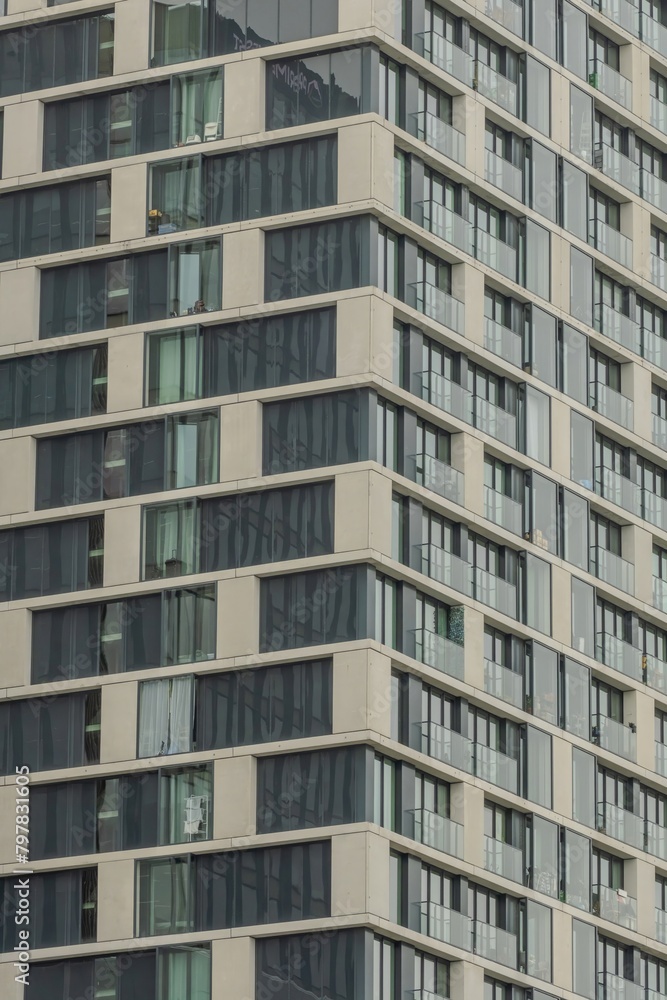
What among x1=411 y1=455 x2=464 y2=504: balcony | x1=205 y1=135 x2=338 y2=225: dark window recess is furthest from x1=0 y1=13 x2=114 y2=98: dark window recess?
x1=411 y1=455 x2=464 y2=504: balcony

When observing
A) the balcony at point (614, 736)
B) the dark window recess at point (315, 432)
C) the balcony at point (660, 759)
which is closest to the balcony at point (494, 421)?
the dark window recess at point (315, 432)

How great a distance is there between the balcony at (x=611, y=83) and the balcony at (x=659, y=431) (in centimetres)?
1091

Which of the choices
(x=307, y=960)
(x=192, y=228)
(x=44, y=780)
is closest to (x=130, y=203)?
(x=192, y=228)

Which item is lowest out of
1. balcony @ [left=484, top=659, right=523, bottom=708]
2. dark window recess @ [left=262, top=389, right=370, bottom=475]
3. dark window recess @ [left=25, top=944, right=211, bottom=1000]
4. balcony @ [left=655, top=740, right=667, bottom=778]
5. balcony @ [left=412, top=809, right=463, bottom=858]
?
dark window recess @ [left=25, top=944, right=211, bottom=1000]

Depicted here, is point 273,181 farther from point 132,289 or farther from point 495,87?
point 495,87

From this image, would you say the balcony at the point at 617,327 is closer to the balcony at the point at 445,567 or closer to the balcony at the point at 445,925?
the balcony at the point at 445,567

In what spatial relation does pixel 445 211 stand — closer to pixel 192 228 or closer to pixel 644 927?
pixel 192 228

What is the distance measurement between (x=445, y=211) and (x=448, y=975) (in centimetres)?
2403

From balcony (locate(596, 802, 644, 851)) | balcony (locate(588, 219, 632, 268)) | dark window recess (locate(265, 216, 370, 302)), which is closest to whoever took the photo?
dark window recess (locate(265, 216, 370, 302))

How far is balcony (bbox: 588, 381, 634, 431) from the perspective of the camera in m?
113

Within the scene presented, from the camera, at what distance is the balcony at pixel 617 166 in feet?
379

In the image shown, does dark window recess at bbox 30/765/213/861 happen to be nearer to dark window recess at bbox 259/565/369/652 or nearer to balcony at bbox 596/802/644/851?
dark window recess at bbox 259/565/369/652

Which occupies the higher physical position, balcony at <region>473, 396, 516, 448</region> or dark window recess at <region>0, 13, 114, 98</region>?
dark window recess at <region>0, 13, 114, 98</region>

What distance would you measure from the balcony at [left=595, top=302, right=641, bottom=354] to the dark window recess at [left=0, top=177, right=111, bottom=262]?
17.8 m
